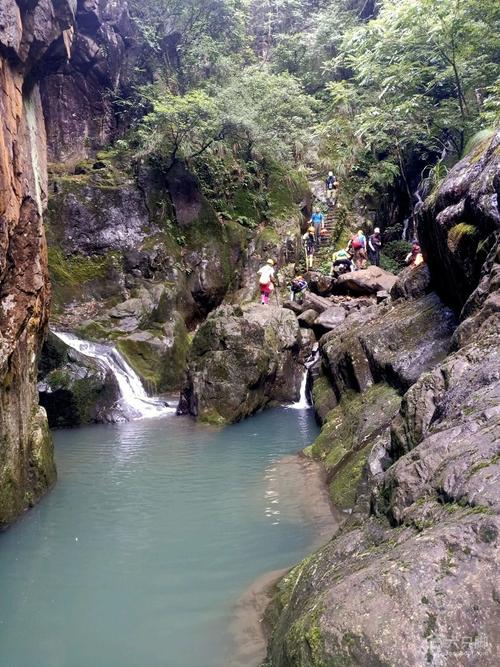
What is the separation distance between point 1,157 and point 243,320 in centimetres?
868

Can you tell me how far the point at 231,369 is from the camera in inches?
541

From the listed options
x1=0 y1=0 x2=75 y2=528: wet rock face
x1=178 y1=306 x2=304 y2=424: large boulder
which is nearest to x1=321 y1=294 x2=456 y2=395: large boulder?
x1=178 y1=306 x2=304 y2=424: large boulder

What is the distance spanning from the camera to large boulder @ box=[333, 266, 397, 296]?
19578 mm

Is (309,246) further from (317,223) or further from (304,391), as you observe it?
(304,391)

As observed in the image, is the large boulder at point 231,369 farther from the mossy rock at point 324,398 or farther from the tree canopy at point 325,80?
the tree canopy at point 325,80

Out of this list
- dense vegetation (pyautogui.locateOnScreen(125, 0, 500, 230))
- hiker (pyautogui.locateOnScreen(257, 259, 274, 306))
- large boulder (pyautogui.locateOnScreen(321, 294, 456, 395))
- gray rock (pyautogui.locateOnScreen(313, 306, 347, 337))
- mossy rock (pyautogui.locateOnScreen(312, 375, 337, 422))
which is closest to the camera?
large boulder (pyautogui.locateOnScreen(321, 294, 456, 395))

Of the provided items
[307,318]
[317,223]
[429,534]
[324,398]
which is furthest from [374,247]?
[429,534]

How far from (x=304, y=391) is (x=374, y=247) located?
362 inches

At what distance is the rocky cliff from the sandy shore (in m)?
0.18

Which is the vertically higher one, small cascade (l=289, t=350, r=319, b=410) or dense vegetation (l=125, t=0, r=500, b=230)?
dense vegetation (l=125, t=0, r=500, b=230)

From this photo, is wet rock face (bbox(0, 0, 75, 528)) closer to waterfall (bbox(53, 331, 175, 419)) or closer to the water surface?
the water surface

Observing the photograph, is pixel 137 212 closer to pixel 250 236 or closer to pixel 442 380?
pixel 250 236

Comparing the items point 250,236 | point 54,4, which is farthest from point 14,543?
point 250,236

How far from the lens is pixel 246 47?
32.8 metres
